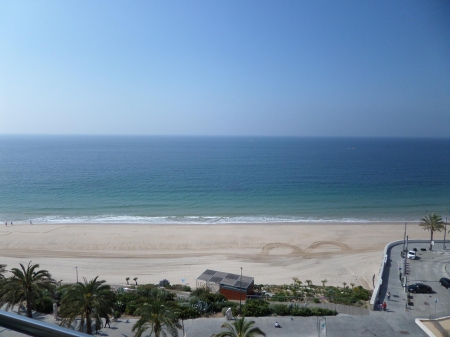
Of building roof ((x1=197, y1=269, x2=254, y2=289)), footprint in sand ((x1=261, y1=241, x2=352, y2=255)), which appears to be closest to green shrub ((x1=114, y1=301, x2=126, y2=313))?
building roof ((x1=197, y1=269, x2=254, y2=289))

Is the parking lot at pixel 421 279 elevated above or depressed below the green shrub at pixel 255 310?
below

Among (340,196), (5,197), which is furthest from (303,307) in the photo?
(5,197)

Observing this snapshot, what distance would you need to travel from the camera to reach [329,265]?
92.9 ft

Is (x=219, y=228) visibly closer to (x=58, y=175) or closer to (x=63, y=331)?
(x=63, y=331)

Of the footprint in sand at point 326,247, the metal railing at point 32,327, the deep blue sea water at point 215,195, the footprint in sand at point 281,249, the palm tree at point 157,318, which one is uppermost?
the metal railing at point 32,327

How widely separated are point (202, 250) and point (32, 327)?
102 ft

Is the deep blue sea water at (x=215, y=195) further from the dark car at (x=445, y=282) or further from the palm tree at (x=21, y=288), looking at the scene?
the palm tree at (x=21, y=288)

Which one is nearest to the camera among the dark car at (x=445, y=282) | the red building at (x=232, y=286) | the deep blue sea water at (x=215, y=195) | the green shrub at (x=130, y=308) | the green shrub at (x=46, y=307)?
the green shrub at (x=130, y=308)

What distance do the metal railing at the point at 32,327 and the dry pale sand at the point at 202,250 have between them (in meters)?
23.5

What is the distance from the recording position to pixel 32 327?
185 cm

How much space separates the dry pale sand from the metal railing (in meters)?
23.5

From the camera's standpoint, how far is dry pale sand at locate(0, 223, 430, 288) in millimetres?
26531

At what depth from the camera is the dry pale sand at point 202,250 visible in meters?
26.5

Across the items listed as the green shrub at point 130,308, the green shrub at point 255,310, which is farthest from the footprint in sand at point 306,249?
the green shrub at point 130,308
